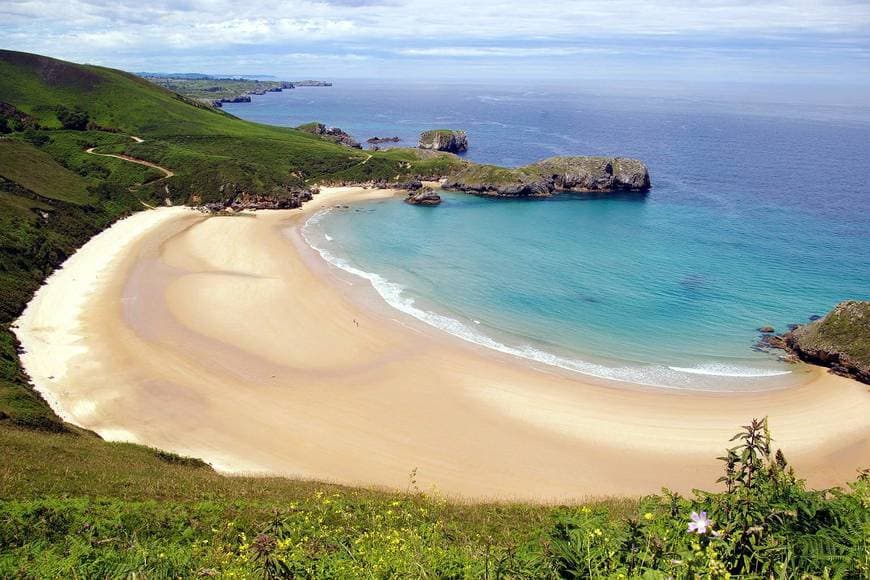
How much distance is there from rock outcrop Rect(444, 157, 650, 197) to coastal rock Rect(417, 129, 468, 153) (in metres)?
40.1

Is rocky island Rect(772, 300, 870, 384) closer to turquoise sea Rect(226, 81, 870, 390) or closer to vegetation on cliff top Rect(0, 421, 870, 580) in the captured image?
turquoise sea Rect(226, 81, 870, 390)

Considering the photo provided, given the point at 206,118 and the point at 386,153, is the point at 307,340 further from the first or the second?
the point at 206,118

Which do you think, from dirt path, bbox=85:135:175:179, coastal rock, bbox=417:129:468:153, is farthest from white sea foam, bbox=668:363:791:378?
coastal rock, bbox=417:129:468:153

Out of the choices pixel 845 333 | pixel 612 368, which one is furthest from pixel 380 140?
pixel 845 333

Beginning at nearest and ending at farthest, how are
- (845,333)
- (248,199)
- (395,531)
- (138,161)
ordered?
1. (395,531)
2. (845,333)
3. (248,199)
4. (138,161)

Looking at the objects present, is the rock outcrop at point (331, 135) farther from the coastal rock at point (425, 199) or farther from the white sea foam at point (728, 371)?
the white sea foam at point (728, 371)

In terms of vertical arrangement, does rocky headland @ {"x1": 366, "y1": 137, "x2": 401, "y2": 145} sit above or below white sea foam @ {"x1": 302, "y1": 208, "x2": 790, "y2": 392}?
above

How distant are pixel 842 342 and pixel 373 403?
33367 millimetres

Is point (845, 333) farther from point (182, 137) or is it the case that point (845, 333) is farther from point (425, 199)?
point (182, 137)

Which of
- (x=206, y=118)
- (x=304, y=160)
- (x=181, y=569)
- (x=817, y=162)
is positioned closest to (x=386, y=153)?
(x=304, y=160)

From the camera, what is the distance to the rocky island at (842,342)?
36.3 metres

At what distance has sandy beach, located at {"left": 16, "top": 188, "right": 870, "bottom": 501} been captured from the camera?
26766 mm

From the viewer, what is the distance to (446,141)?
137 metres

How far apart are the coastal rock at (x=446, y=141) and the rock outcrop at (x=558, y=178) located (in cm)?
4013
